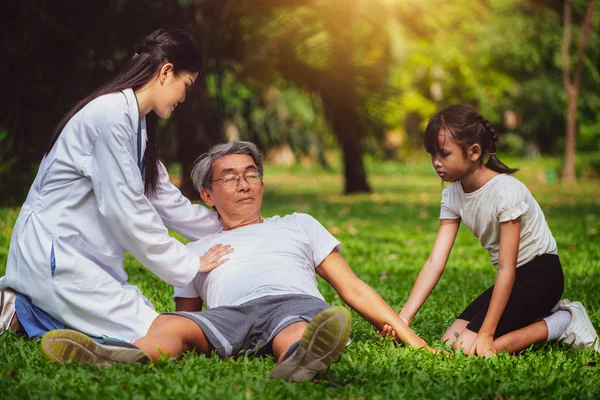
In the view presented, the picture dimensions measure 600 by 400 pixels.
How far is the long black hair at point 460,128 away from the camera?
12.9 feet

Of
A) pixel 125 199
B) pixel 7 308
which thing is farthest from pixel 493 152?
pixel 7 308

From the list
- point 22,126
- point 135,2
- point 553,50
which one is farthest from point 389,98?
point 553,50

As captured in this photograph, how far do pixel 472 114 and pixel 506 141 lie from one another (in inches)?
1537

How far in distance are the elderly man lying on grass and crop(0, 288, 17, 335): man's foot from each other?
→ 64 cm

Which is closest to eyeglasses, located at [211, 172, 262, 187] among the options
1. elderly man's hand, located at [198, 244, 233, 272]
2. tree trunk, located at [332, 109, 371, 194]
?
elderly man's hand, located at [198, 244, 233, 272]

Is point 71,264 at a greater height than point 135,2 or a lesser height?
lesser

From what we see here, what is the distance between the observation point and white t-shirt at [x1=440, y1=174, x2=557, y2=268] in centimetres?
395

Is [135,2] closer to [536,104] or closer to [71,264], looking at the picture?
[71,264]

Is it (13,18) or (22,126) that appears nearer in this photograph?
(13,18)

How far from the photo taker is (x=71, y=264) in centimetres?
353

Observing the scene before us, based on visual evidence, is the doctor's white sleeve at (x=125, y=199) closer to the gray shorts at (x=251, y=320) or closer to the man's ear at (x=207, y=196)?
the gray shorts at (x=251, y=320)

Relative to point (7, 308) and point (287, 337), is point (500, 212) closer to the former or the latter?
point (287, 337)

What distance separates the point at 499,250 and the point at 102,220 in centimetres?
196

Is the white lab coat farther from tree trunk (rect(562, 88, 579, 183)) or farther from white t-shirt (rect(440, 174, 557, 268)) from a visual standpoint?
tree trunk (rect(562, 88, 579, 183))
